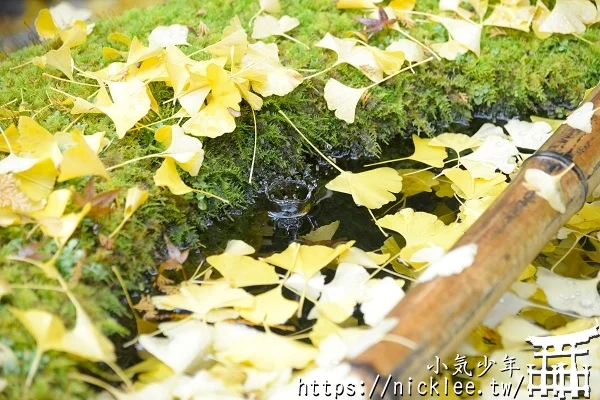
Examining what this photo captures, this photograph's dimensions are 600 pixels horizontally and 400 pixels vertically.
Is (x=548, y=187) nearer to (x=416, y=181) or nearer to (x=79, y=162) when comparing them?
(x=416, y=181)

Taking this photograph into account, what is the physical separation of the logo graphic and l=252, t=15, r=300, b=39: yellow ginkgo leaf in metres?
0.98

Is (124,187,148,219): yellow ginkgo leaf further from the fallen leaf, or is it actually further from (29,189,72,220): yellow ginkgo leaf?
the fallen leaf

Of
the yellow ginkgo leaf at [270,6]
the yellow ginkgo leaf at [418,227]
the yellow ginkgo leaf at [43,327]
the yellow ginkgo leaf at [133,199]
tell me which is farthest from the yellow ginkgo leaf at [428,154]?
the yellow ginkgo leaf at [43,327]

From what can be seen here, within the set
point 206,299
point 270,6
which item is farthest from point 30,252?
point 270,6

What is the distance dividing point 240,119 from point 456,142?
537mm

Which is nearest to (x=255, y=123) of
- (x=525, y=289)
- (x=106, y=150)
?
(x=106, y=150)

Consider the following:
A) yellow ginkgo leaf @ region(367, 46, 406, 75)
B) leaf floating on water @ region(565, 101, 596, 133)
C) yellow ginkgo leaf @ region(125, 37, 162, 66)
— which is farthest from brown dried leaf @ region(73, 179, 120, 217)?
leaf floating on water @ region(565, 101, 596, 133)

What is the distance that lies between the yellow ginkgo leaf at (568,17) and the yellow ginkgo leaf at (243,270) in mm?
1036

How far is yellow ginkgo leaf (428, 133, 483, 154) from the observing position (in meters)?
1.47

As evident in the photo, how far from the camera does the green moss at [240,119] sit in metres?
0.99

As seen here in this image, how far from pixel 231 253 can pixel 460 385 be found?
1.54ft

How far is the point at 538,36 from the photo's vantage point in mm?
1644

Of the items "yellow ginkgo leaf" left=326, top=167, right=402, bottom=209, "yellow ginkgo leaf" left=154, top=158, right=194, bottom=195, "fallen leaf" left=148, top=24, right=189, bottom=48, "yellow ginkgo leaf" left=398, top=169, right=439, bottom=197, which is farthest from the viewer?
"fallen leaf" left=148, top=24, right=189, bottom=48

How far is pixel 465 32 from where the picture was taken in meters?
1.61
